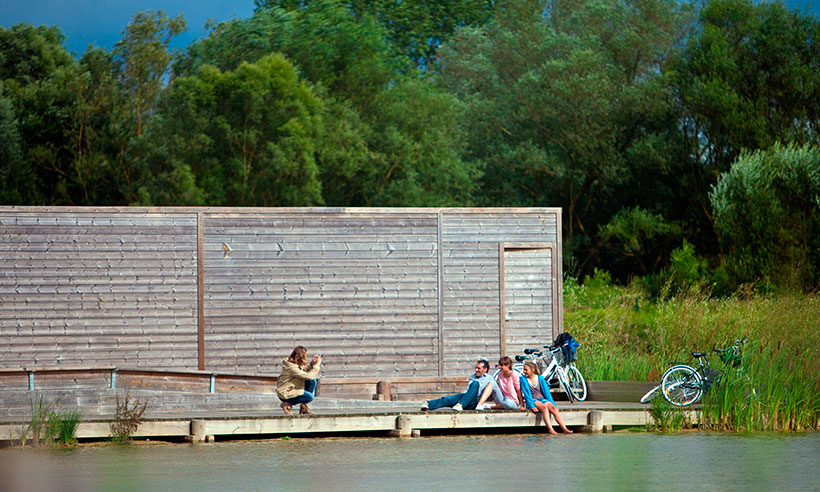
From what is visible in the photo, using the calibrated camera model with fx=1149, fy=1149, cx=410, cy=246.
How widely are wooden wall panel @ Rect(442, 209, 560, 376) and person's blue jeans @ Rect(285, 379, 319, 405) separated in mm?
3461

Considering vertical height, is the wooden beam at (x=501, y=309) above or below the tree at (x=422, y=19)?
below

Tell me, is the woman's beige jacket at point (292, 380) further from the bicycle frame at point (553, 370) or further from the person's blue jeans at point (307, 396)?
the bicycle frame at point (553, 370)

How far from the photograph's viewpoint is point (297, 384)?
48.0 feet

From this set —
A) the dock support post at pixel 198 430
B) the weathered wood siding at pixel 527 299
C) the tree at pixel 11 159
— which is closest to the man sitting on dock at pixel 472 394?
the weathered wood siding at pixel 527 299

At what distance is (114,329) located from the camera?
17000 millimetres

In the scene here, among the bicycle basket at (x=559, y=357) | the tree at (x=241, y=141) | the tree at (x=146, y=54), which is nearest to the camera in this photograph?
the bicycle basket at (x=559, y=357)

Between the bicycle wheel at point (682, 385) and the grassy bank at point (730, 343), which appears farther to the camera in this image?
the bicycle wheel at point (682, 385)

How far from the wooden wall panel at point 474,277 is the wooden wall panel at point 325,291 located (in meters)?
0.24

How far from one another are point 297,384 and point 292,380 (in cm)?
8

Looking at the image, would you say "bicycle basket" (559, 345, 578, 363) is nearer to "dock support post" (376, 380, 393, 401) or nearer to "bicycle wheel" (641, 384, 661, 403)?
"bicycle wheel" (641, 384, 661, 403)

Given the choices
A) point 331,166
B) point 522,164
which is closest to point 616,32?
point 522,164

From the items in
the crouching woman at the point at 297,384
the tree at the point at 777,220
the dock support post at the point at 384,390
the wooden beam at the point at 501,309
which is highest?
the tree at the point at 777,220

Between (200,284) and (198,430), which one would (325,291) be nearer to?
(200,284)

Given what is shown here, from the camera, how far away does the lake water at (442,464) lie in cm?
1071
